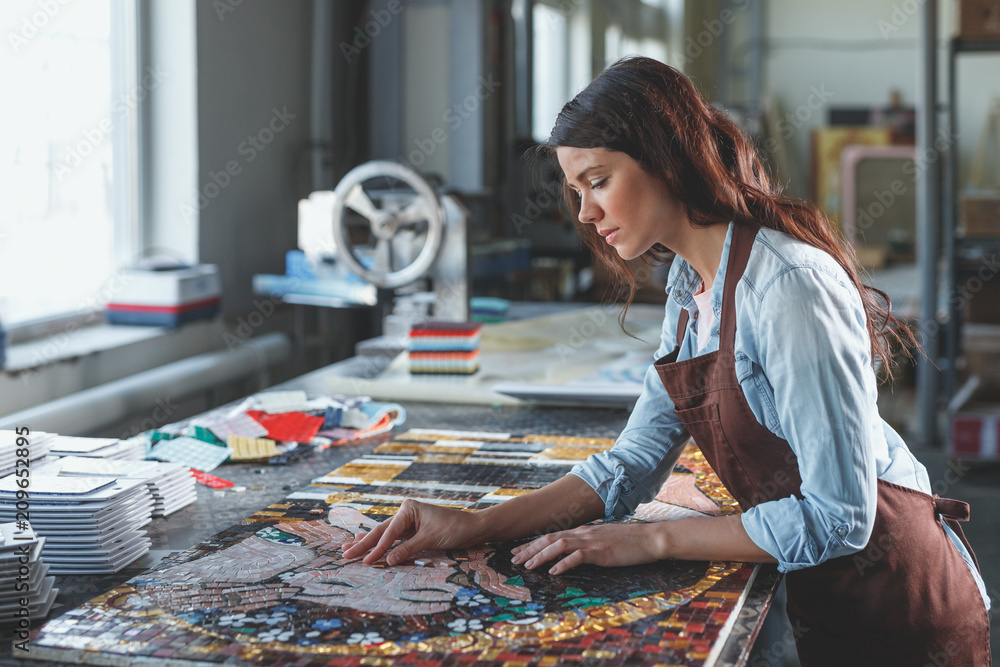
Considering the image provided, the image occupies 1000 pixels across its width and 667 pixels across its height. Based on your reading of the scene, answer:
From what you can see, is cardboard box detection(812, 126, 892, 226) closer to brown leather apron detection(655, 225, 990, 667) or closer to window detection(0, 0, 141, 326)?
window detection(0, 0, 141, 326)

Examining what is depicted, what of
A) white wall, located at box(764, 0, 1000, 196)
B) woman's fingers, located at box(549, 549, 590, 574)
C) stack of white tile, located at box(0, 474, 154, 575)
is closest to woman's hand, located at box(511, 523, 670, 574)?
woman's fingers, located at box(549, 549, 590, 574)

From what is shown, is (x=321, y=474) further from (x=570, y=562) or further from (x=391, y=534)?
(x=570, y=562)

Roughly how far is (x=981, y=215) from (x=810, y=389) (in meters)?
3.70

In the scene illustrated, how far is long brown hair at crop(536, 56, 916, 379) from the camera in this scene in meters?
1.21

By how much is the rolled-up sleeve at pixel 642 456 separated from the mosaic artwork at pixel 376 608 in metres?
0.04

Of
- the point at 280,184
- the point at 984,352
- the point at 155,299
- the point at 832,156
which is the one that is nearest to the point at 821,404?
the point at 155,299

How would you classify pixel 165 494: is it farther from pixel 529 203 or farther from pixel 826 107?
pixel 826 107

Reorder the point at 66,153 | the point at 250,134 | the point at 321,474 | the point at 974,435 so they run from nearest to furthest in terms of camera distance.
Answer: the point at 321,474
the point at 66,153
the point at 250,134
the point at 974,435

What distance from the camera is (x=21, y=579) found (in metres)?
1.07

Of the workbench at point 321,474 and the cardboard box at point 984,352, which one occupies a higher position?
the workbench at point 321,474

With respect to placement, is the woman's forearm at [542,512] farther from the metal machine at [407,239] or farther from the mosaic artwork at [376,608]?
the metal machine at [407,239]

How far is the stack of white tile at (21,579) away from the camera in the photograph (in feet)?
3.49

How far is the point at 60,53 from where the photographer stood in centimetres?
300

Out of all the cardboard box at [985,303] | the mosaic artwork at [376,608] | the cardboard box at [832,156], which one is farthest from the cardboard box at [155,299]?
the cardboard box at [832,156]
